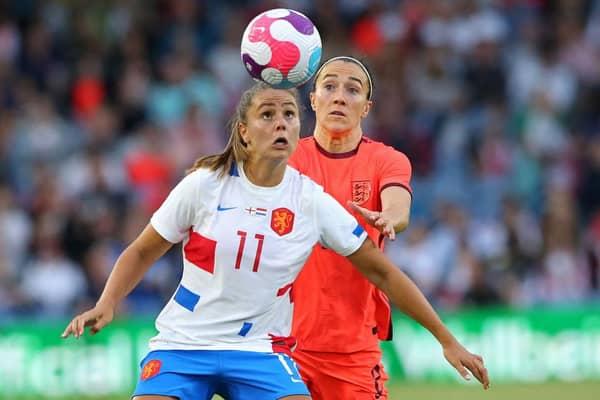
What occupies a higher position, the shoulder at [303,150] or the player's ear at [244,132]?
the shoulder at [303,150]

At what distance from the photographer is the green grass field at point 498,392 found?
1313cm

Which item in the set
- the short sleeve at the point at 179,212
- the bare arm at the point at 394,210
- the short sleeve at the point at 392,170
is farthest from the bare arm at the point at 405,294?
the short sleeve at the point at 179,212

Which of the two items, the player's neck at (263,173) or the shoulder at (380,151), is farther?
the shoulder at (380,151)

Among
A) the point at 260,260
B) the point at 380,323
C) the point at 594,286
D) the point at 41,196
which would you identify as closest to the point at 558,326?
the point at 594,286

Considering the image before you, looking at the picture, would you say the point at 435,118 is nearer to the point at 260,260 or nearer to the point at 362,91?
the point at 362,91

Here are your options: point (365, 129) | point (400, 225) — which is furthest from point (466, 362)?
point (365, 129)

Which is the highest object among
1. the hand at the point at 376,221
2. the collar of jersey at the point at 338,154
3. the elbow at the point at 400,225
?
the collar of jersey at the point at 338,154

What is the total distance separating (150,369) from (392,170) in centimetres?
185

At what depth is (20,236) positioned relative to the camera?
14617 millimetres

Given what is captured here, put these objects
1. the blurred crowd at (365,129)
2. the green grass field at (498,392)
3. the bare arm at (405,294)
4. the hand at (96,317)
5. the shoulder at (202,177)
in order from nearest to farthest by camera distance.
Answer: the hand at (96,317) → the shoulder at (202,177) → the bare arm at (405,294) → the green grass field at (498,392) → the blurred crowd at (365,129)

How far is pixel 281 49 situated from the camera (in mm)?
6676

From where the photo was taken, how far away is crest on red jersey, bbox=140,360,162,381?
6.11 meters

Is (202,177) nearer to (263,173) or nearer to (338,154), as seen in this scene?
(263,173)

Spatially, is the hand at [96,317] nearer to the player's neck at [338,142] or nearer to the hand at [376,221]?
the hand at [376,221]
